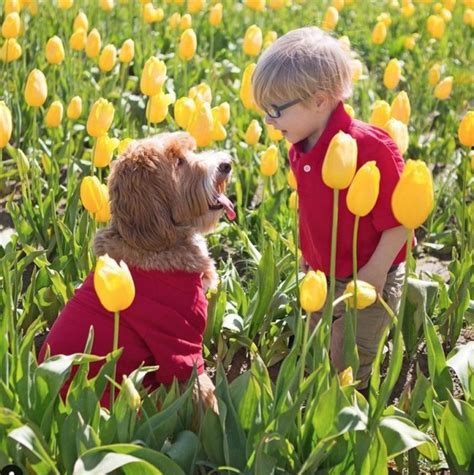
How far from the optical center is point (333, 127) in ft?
11.9

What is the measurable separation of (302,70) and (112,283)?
1.16 m

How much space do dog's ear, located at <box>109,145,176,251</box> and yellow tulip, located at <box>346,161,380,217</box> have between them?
83 cm

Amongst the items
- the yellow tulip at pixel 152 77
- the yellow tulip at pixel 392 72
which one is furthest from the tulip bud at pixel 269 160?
the yellow tulip at pixel 392 72

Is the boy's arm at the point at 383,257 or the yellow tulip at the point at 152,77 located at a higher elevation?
the yellow tulip at the point at 152,77

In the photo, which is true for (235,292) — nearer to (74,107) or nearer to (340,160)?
(74,107)

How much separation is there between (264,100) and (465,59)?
4.76 metres

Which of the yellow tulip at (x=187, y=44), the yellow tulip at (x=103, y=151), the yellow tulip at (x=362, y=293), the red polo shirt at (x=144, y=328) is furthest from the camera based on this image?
the yellow tulip at (x=187, y=44)

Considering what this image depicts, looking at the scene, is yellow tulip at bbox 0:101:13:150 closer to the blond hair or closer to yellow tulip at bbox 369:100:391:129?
the blond hair

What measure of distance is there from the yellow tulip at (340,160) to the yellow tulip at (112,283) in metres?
0.59

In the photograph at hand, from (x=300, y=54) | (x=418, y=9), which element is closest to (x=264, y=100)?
(x=300, y=54)

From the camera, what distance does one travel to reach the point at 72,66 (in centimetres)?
616

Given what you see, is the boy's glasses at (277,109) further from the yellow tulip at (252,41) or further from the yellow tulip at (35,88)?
the yellow tulip at (252,41)

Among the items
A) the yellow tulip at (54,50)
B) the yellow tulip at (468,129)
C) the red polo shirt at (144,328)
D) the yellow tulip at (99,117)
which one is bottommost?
the red polo shirt at (144,328)

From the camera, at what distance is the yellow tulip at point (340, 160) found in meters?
2.72
